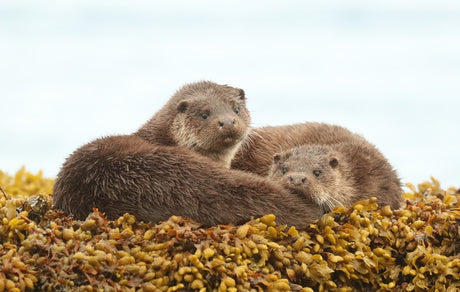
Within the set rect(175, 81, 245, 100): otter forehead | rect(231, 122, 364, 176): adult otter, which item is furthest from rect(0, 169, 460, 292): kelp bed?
rect(175, 81, 245, 100): otter forehead

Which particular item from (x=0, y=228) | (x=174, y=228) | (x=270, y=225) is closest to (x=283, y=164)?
(x=270, y=225)

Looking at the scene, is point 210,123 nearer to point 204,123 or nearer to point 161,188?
point 204,123

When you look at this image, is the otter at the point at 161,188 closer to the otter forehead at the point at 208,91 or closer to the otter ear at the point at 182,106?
the otter ear at the point at 182,106

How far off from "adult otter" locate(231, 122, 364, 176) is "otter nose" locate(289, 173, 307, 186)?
3.96ft

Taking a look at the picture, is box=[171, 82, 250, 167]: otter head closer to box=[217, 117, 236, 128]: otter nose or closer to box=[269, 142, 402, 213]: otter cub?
box=[217, 117, 236, 128]: otter nose

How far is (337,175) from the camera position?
716 centimetres

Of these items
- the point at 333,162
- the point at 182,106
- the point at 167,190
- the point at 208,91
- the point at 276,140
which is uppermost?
the point at 208,91

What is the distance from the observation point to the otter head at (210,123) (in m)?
7.39

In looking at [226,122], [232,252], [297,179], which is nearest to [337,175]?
[297,179]

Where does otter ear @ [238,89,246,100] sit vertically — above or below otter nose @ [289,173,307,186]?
above

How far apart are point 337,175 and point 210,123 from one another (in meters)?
1.37

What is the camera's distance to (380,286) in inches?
249

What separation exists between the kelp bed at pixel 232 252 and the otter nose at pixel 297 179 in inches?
15.4

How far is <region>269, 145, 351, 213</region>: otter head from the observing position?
6.63 meters
